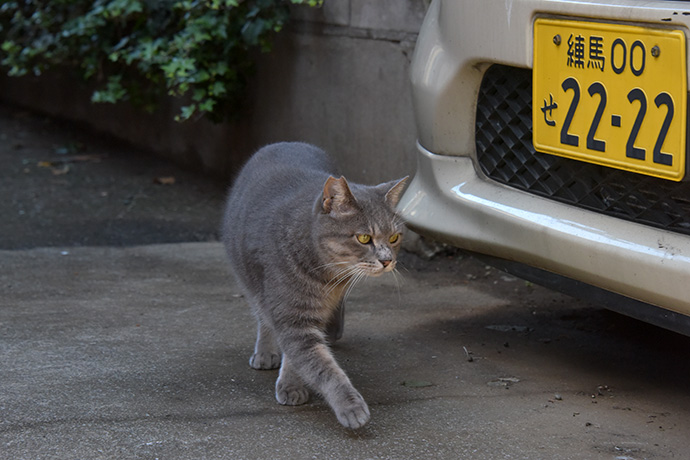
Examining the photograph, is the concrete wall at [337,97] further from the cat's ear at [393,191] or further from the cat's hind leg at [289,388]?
the cat's hind leg at [289,388]

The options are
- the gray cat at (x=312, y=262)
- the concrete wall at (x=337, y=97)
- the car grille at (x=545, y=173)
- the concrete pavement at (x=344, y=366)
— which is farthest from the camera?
the concrete wall at (x=337, y=97)

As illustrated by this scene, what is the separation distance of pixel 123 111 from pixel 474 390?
493 centimetres

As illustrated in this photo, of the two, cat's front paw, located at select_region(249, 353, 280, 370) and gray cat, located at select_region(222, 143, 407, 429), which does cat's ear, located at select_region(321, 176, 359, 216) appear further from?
cat's front paw, located at select_region(249, 353, 280, 370)

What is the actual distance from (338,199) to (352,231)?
4.3 inches

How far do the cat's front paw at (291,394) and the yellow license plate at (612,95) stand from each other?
1.05 meters

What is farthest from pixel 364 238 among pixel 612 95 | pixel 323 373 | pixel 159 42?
pixel 159 42

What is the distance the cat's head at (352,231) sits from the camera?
268 centimetres

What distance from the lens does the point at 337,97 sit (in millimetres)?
4758

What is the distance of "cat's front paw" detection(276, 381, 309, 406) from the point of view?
2.65 metres

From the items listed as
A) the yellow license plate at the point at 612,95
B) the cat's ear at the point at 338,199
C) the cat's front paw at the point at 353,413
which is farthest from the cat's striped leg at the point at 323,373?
the yellow license plate at the point at 612,95

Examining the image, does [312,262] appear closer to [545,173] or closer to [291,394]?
[291,394]

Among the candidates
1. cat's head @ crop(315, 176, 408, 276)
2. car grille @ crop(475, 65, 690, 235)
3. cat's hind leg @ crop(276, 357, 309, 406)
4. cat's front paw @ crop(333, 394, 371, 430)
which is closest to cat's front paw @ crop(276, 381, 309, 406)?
cat's hind leg @ crop(276, 357, 309, 406)

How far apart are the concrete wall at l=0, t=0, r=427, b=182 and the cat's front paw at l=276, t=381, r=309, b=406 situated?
1.81 m

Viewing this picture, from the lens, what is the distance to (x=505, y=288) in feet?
12.7
